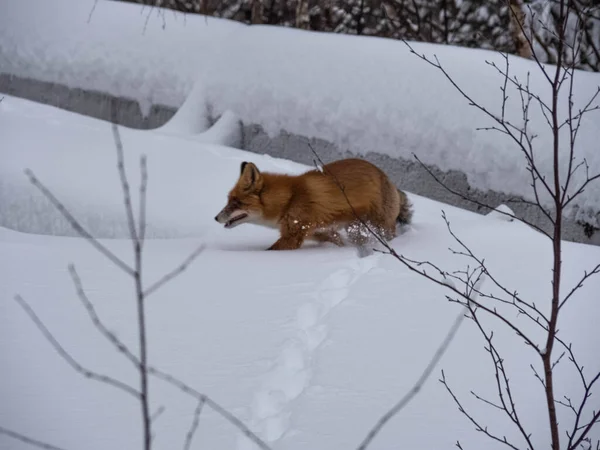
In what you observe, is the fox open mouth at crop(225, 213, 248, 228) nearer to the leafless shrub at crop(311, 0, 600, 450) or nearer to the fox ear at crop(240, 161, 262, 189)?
the fox ear at crop(240, 161, 262, 189)

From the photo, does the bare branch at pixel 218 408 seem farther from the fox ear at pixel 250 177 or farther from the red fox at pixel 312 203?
the fox ear at pixel 250 177

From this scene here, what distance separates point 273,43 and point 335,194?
4600mm

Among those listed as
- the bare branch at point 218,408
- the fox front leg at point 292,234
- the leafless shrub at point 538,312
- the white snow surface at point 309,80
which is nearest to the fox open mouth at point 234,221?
the fox front leg at point 292,234

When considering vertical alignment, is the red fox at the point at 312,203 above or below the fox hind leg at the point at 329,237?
above

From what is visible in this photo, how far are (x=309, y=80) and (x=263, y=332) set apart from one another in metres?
5.68

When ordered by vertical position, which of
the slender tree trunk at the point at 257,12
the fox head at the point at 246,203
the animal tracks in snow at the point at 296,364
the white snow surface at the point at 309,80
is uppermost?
the slender tree trunk at the point at 257,12

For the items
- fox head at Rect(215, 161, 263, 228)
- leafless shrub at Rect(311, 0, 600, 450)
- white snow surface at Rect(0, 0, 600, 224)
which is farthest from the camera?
white snow surface at Rect(0, 0, 600, 224)

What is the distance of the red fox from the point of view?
526 cm

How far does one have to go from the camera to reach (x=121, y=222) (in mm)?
6031

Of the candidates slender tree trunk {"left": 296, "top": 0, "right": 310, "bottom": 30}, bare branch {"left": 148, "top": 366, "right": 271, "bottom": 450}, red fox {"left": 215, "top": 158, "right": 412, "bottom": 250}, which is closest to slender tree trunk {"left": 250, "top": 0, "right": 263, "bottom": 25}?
slender tree trunk {"left": 296, "top": 0, "right": 310, "bottom": 30}

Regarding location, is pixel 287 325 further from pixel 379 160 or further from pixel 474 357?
pixel 379 160

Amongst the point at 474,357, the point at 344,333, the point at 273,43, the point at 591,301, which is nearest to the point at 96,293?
the point at 344,333

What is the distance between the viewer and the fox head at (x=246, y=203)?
5.36 m

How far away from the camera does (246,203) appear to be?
540 cm
